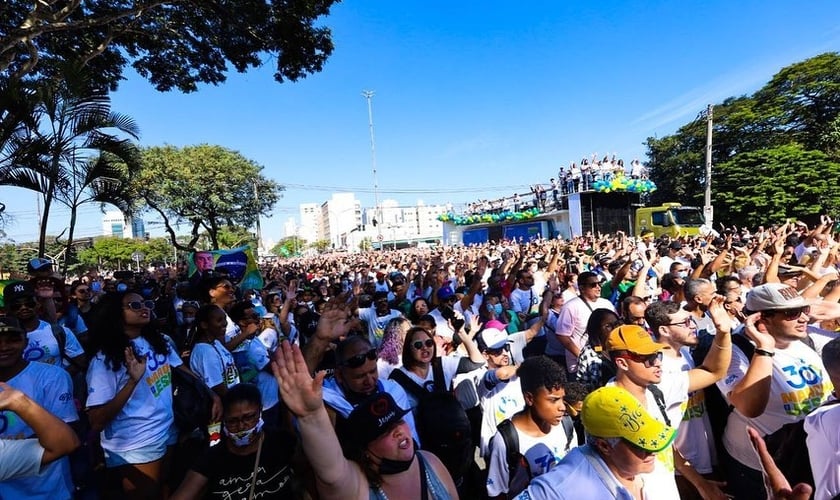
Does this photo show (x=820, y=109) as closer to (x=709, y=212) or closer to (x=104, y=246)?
(x=709, y=212)

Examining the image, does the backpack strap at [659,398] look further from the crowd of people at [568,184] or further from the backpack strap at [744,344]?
the crowd of people at [568,184]

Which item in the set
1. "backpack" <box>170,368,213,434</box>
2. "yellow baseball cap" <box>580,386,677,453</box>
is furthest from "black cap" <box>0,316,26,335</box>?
"yellow baseball cap" <box>580,386,677,453</box>

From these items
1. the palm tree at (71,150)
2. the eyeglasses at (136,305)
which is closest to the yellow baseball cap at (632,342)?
the eyeglasses at (136,305)

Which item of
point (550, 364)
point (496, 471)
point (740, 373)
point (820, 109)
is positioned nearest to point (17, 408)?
point (496, 471)

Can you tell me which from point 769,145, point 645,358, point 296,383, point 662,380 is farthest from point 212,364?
point 769,145

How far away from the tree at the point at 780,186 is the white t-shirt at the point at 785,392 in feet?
99.7

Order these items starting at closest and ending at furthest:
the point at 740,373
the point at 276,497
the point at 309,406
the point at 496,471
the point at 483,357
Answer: the point at 309,406
the point at 276,497
the point at 496,471
the point at 740,373
the point at 483,357

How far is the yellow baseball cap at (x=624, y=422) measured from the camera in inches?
64.1

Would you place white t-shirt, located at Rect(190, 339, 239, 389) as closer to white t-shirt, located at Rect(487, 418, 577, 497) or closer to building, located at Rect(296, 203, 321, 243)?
white t-shirt, located at Rect(487, 418, 577, 497)

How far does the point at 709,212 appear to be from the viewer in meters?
20.5

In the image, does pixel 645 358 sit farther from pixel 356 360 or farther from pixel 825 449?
pixel 356 360

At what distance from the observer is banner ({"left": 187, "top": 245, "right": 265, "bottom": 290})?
9.76 meters

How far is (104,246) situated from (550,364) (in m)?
67.0

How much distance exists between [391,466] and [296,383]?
53 centimetres
